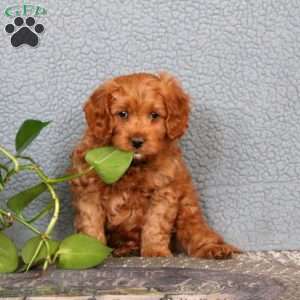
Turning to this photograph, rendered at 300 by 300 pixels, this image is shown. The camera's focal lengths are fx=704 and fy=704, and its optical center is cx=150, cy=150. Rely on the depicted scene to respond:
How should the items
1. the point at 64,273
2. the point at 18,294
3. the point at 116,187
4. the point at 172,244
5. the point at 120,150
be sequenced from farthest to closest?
the point at 172,244
the point at 116,187
the point at 120,150
the point at 64,273
the point at 18,294

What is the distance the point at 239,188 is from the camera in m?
2.83

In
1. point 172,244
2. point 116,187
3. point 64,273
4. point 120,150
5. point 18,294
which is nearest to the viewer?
point 18,294

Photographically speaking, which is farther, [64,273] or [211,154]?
[211,154]

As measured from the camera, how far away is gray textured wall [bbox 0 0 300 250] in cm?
278

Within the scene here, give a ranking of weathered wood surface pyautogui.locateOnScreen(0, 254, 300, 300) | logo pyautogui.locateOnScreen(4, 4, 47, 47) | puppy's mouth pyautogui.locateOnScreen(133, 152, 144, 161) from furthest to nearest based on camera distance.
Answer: logo pyautogui.locateOnScreen(4, 4, 47, 47) < puppy's mouth pyautogui.locateOnScreen(133, 152, 144, 161) < weathered wood surface pyautogui.locateOnScreen(0, 254, 300, 300)

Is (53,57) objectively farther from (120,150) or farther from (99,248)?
(99,248)

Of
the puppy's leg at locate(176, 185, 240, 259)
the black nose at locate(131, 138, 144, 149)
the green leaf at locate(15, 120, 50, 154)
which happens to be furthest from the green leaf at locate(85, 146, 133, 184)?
the puppy's leg at locate(176, 185, 240, 259)

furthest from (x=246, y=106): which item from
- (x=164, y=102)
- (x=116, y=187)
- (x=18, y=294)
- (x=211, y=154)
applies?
(x=18, y=294)

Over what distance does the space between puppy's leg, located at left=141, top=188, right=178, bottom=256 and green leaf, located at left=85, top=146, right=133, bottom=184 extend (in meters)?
0.30

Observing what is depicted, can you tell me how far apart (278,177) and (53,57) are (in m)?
1.02

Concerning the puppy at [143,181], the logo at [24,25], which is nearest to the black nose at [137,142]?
the puppy at [143,181]

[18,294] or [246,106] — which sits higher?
[246,106]

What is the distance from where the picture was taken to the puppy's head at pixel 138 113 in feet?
7.97

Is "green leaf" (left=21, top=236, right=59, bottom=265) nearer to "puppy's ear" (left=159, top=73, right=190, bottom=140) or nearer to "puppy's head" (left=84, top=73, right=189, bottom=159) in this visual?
"puppy's head" (left=84, top=73, right=189, bottom=159)
